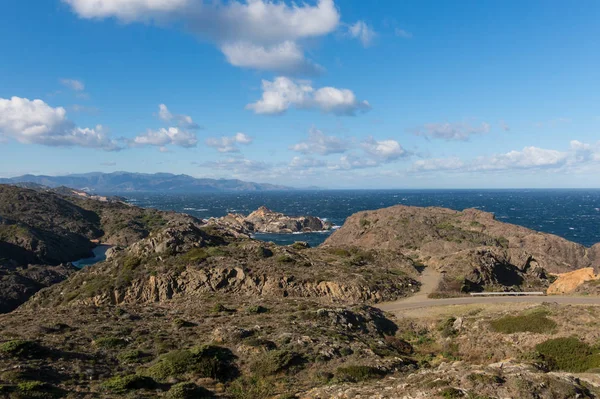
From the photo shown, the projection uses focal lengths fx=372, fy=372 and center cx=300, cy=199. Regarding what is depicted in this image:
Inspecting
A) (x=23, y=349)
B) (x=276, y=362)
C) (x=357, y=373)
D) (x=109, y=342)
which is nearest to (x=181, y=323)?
(x=109, y=342)

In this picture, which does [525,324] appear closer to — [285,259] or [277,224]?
[285,259]

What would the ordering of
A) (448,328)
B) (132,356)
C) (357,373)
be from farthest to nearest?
(448,328) < (132,356) < (357,373)

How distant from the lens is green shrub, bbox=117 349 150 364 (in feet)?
63.5

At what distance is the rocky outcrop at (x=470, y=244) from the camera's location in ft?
163

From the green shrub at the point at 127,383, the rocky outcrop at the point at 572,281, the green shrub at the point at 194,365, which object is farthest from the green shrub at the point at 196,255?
the rocky outcrop at the point at 572,281

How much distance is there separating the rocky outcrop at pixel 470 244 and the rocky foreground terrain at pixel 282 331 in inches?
19.8

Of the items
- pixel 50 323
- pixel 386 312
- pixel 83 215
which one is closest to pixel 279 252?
pixel 386 312

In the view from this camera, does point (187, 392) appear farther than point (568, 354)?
No

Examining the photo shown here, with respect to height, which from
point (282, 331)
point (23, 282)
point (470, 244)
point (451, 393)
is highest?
point (451, 393)

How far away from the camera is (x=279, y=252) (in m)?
49.3

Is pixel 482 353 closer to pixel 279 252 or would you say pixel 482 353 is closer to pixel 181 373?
pixel 181 373

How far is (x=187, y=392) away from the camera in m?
15.6

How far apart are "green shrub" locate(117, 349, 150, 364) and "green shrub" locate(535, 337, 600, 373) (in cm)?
2161

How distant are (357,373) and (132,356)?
11.8m
